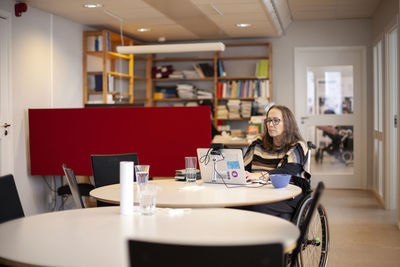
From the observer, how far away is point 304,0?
6805 millimetres

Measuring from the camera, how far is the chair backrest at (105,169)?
3.77 meters

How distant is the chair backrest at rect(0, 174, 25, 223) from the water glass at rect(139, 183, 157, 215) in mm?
642

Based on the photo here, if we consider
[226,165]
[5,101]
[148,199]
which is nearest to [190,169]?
[226,165]

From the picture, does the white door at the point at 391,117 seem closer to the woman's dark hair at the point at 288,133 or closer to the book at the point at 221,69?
the book at the point at 221,69

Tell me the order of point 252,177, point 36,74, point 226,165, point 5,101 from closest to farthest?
point 226,165
point 252,177
point 5,101
point 36,74

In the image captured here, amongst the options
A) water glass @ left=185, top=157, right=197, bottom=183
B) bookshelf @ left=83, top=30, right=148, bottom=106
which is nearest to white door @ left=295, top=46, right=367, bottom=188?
bookshelf @ left=83, top=30, right=148, bottom=106

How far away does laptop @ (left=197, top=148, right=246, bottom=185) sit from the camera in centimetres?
313

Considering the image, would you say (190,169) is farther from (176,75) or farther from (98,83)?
(176,75)

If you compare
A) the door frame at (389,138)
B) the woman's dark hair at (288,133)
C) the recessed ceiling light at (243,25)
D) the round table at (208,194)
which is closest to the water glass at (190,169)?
the round table at (208,194)

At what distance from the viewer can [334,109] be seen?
845 cm

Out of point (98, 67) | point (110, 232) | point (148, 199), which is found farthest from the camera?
point (98, 67)

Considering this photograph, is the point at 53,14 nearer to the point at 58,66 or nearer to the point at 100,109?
the point at 58,66

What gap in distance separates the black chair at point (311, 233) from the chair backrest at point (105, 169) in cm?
151

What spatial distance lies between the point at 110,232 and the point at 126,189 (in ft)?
1.17
